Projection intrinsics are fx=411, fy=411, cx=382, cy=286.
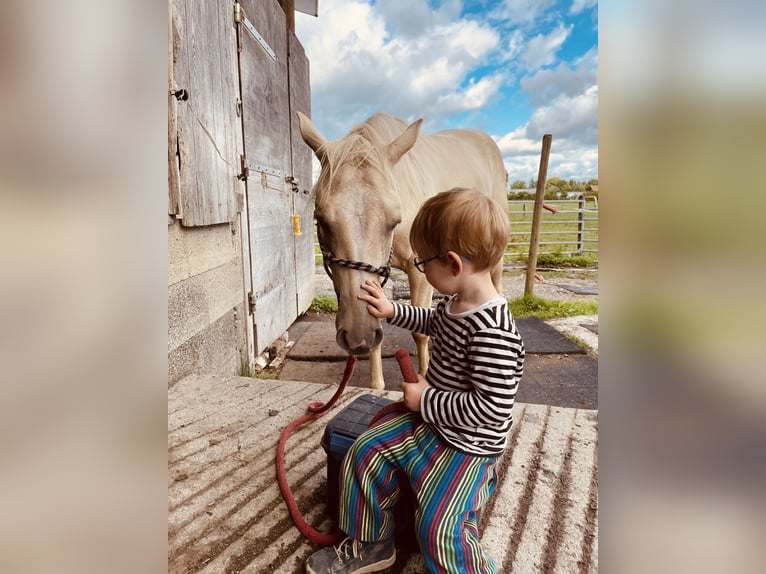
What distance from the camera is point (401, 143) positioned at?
6.41 ft

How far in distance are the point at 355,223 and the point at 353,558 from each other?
3.75 ft

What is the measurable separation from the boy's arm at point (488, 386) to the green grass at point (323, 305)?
4893 millimetres

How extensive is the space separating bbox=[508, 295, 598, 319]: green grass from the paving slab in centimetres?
352

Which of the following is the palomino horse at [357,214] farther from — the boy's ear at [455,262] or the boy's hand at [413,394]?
the boy's ear at [455,262]

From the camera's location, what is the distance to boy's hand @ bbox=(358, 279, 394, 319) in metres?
1.39

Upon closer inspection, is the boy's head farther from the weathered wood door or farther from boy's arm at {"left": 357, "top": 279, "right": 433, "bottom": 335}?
the weathered wood door

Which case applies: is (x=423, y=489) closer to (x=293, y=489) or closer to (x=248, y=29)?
(x=293, y=489)

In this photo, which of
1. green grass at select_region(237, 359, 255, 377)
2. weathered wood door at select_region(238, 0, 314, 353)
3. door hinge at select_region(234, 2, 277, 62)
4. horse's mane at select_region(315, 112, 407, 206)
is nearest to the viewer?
horse's mane at select_region(315, 112, 407, 206)

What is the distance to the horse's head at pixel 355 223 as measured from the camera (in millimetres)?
1562

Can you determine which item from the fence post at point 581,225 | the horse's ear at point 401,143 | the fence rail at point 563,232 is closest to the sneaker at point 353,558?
the horse's ear at point 401,143

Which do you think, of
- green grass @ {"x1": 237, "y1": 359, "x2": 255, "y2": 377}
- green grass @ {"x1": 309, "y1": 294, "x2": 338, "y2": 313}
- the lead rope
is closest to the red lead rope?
the lead rope
